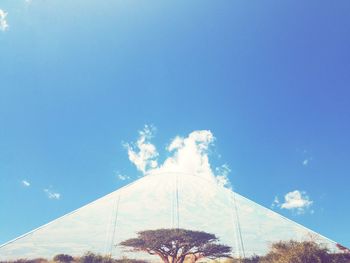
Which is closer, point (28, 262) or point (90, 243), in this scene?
point (28, 262)

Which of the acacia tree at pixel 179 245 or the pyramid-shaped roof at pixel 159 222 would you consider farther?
the pyramid-shaped roof at pixel 159 222

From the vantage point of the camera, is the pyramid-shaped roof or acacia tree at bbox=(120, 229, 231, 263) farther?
the pyramid-shaped roof

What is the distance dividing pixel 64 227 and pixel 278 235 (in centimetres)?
2587

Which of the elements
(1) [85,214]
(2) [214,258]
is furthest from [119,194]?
(2) [214,258]

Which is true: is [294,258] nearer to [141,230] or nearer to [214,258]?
[214,258]

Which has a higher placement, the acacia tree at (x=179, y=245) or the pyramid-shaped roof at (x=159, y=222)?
the pyramid-shaped roof at (x=159, y=222)

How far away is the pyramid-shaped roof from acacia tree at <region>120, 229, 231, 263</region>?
1489mm

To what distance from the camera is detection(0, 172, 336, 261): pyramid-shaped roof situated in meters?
31.8

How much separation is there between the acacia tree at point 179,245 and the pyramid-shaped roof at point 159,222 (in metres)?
1.49

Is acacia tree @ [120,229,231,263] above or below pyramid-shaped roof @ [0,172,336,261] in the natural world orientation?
below

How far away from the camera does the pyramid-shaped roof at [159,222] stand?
31.8 m

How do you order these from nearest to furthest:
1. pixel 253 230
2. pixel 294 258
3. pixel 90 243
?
pixel 294 258, pixel 90 243, pixel 253 230

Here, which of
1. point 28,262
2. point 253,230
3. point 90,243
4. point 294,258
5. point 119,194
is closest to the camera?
point 294,258

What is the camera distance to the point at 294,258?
20.5m
